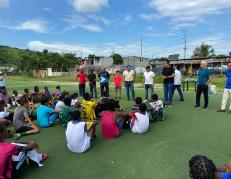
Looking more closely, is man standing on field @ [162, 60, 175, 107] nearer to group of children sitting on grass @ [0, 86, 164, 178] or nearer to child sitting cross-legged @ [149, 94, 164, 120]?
child sitting cross-legged @ [149, 94, 164, 120]

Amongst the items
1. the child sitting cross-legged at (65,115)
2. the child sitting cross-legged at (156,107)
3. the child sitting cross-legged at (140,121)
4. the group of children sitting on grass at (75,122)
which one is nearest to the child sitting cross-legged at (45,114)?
the group of children sitting on grass at (75,122)


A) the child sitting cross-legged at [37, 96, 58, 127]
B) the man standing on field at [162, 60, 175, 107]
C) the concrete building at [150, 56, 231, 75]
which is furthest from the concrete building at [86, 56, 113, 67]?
the child sitting cross-legged at [37, 96, 58, 127]

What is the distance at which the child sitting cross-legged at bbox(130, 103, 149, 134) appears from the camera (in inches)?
250

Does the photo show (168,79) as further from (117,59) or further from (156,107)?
(117,59)

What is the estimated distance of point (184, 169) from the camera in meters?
4.39

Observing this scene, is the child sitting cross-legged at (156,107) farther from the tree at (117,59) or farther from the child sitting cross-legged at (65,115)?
the tree at (117,59)

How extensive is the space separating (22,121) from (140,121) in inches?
130

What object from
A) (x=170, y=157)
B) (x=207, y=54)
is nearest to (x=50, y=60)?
(x=207, y=54)

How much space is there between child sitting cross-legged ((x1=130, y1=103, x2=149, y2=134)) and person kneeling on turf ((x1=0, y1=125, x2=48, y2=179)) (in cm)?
287

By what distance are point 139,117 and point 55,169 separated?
2629 mm

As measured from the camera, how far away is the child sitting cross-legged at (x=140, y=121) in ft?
20.9

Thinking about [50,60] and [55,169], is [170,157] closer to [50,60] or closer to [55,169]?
[55,169]

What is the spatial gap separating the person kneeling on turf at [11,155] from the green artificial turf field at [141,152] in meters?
0.39

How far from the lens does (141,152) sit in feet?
17.1
